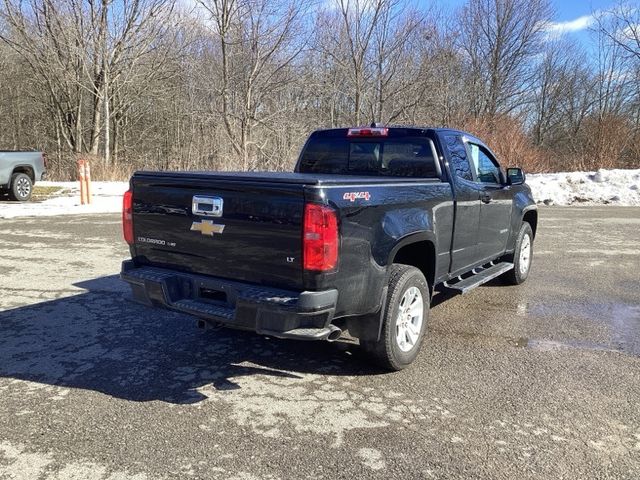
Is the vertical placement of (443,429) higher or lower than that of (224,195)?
lower

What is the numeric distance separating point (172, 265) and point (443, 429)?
230 centimetres

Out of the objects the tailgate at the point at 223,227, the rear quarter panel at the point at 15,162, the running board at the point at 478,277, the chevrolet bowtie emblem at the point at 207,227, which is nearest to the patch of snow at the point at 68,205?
the rear quarter panel at the point at 15,162

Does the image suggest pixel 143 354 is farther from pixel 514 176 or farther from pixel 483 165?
pixel 514 176

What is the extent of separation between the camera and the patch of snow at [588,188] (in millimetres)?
18109

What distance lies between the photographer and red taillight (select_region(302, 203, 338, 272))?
3.33 m

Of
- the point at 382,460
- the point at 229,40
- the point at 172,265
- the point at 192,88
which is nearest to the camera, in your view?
the point at 382,460

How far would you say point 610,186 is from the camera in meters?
19.1

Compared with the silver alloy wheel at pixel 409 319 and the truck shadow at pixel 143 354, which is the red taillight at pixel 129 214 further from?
the silver alloy wheel at pixel 409 319

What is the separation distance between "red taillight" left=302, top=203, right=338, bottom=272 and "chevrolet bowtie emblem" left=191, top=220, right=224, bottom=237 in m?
0.73

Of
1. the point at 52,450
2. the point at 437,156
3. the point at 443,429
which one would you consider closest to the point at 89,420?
the point at 52,450

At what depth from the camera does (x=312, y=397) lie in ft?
12.3

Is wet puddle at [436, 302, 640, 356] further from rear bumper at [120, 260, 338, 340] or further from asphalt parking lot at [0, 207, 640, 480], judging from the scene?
rear bumper at [120, 260, 338, 340]

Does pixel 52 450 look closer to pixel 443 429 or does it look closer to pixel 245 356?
pixel 245 356

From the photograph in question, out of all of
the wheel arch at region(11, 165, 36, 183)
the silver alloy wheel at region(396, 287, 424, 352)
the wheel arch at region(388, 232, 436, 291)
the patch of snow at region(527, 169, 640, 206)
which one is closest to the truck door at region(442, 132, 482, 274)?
the wheel arch at region(388, 232, 436, 291)
